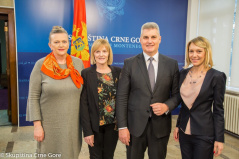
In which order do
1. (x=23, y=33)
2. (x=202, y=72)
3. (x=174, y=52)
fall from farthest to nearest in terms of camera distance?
1. (x=174, y=52)
2. (x=23, y=33)
3. (x=202, y=72)

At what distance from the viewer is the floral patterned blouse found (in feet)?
5.88

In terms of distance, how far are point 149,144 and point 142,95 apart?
42cm

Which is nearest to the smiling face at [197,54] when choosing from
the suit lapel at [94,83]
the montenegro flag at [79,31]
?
Answer: the suit lapel at [94,83]

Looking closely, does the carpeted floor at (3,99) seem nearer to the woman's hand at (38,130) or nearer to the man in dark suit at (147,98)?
the woman's hand at (38,130)

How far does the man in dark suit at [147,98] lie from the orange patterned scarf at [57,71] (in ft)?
1.23

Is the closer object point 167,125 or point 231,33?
point 167,125

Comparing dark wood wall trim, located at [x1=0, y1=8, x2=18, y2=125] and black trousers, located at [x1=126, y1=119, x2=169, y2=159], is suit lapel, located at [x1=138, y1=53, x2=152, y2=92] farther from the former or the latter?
dark wood wall trim, located at [x1=0, y1=8, x2=18, y2=125]

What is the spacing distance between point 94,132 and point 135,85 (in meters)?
0.59

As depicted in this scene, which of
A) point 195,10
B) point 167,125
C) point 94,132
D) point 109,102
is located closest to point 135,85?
point 109,102

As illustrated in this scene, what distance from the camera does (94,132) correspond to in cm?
184

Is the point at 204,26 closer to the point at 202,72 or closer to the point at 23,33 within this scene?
the point at 202,72

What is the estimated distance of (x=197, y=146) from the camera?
1601mm

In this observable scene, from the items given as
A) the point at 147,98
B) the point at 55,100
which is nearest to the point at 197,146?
the point at 147,98

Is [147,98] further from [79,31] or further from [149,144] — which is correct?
[79,31]
